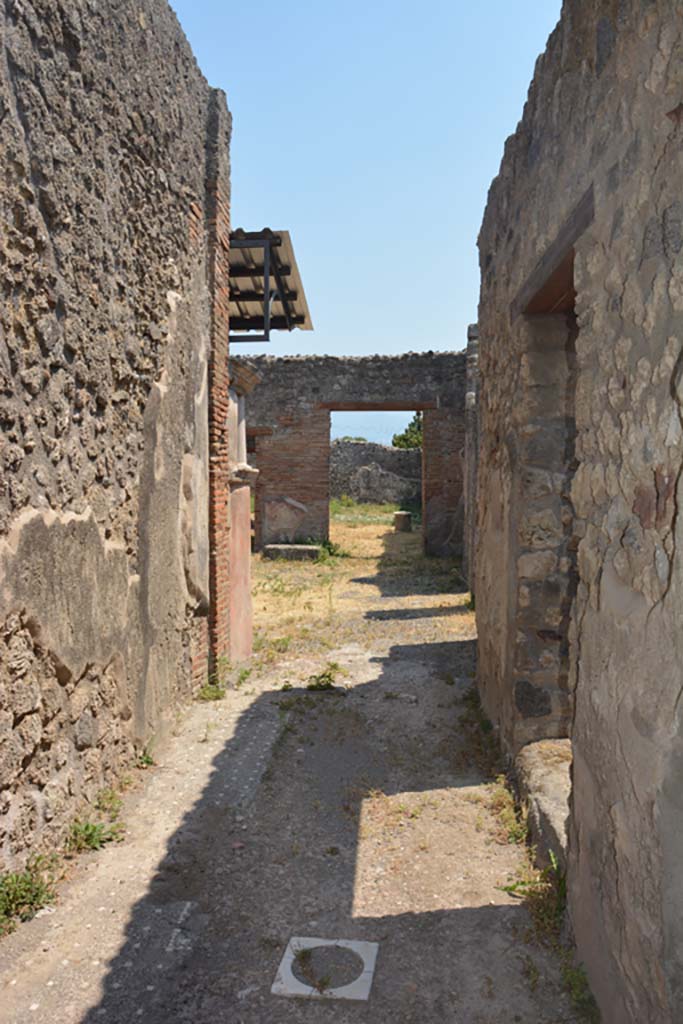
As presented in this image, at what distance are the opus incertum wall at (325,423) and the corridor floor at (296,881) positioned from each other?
333 inches

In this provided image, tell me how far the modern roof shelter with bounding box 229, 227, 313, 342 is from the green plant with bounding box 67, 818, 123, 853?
642cm

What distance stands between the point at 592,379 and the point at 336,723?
3360 millimetres

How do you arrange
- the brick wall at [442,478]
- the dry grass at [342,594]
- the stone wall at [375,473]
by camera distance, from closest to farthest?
the dry grass at [342,594]
the brick wall at [442,478]
the stone wall at [375,473]

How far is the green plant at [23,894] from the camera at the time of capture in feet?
9.27

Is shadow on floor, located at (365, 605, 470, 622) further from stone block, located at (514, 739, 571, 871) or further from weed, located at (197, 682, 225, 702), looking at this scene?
stone block, located at (514, 739, 571, 871)

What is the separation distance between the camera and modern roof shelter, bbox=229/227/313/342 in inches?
336

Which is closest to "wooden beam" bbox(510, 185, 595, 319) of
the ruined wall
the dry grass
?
the dry grass

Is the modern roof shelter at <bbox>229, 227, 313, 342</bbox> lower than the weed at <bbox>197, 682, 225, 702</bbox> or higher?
higher

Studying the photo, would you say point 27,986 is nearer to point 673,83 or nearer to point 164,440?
point 164,440

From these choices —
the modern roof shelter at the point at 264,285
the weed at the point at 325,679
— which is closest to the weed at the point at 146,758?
the weed at the point at 325,679

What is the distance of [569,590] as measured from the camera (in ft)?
13.2

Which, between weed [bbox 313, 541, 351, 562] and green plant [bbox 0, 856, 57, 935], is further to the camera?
weed [bbox 313, 541, 351, 562]

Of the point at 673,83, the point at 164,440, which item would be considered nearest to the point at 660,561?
the point at 673,83

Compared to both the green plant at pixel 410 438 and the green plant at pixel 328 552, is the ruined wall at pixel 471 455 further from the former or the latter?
the green plant at pixel 410 438
